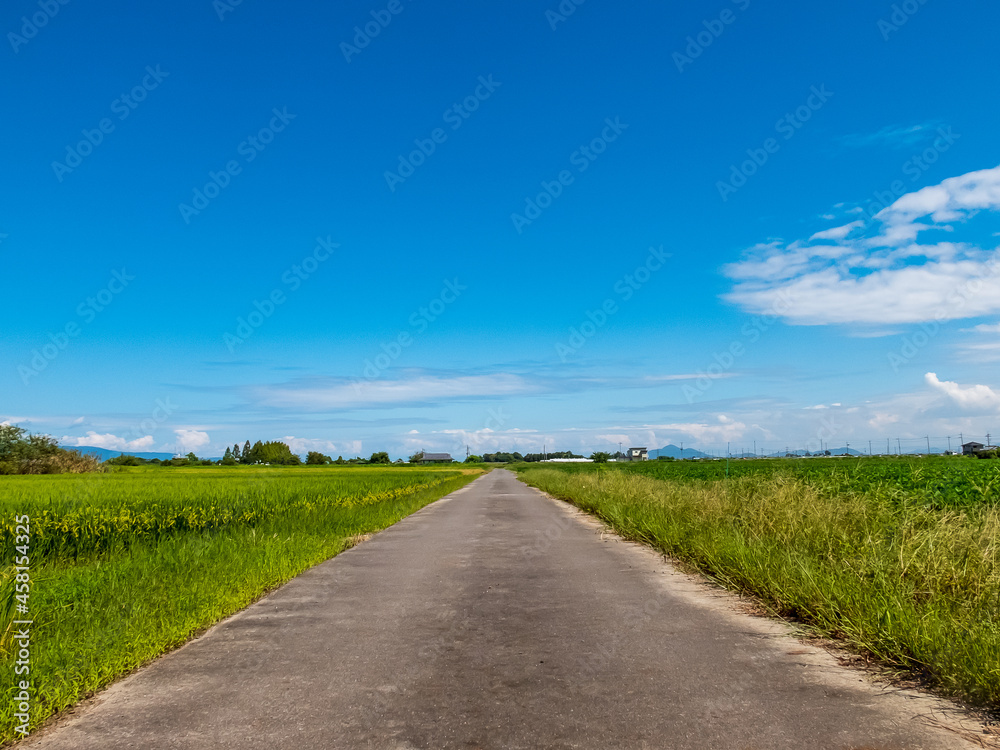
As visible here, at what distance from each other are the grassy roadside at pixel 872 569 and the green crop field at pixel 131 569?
6386 mm

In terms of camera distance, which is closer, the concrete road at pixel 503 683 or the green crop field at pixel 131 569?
the concrete road at pixel 503 683

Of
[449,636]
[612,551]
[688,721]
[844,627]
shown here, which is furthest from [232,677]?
[612,551]

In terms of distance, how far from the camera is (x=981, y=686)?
14.3ft

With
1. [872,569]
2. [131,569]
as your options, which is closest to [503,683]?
[872,569]

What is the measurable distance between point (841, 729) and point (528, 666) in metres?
2.32

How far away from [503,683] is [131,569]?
615cm

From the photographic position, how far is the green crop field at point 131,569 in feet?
16.6

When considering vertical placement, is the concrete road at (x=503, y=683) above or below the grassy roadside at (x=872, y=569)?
below

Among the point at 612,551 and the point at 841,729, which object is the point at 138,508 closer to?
the point at 612,551

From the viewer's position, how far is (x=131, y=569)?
842cm

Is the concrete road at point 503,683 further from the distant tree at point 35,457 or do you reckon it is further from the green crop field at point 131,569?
the distant tree at point 35,457

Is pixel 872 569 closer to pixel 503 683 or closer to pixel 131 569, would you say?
pixel 503 683

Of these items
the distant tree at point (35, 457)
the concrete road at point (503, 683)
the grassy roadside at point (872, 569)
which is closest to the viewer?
the concrete road at point (503, 683)

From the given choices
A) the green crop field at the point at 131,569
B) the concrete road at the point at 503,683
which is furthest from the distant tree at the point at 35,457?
the concrete road at the point at 503,683
